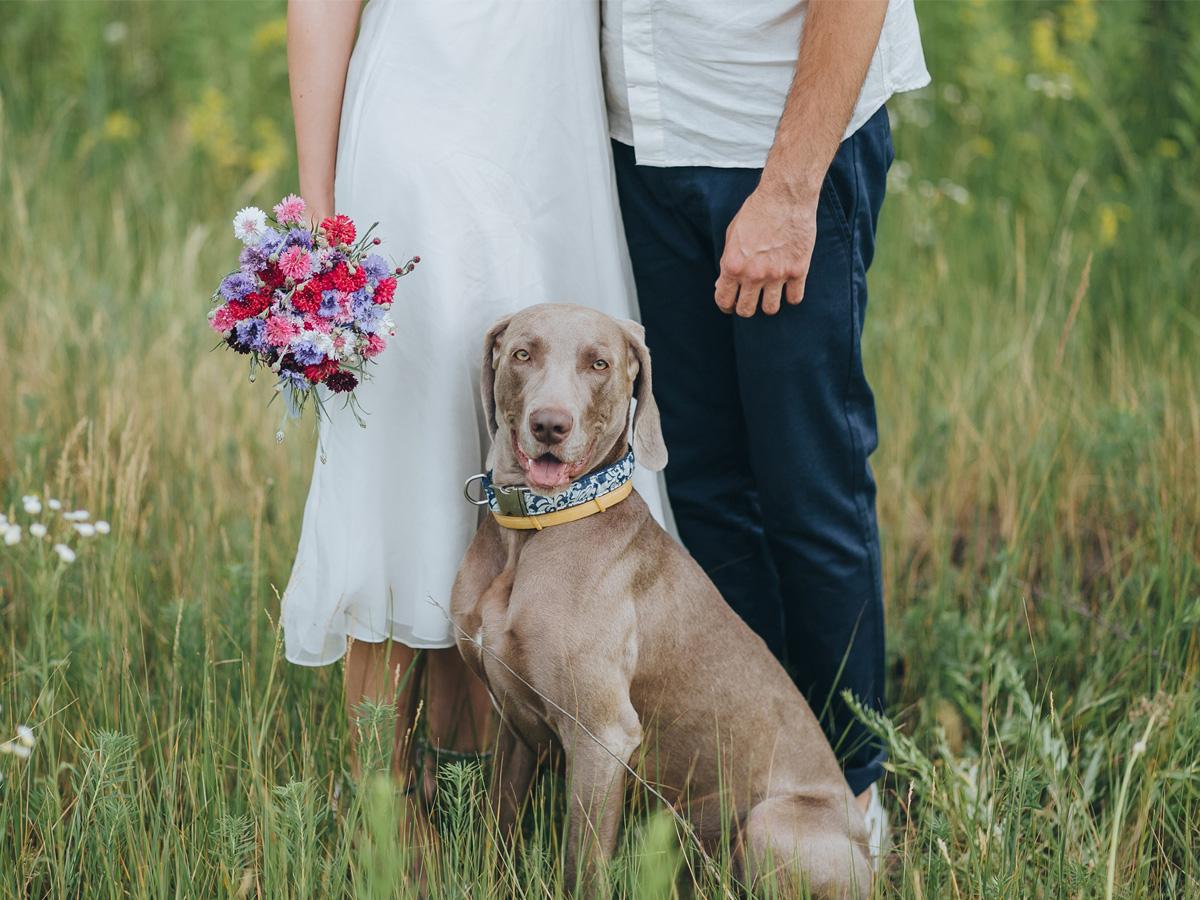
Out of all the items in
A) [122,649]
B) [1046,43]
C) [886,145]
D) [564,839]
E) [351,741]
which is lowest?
[564,839]

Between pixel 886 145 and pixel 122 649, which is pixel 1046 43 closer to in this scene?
pixel 886 145

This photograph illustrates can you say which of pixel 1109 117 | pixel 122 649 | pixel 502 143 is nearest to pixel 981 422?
pixel 1109 117

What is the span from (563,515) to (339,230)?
707 millimetres

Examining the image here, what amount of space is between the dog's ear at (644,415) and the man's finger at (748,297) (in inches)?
8.1

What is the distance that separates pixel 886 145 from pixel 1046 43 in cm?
328

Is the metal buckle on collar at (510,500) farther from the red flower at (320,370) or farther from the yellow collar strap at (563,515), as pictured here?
the red flower at (320,370)

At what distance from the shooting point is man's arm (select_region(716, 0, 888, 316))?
2393 millimetres

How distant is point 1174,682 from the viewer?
117 inches

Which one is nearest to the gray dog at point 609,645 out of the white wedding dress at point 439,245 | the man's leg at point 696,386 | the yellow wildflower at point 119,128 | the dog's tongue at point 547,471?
the dog's tongue at point 547,471

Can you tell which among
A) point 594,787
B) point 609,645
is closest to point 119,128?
point 609,645

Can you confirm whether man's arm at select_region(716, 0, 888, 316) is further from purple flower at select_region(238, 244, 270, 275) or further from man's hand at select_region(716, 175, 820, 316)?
purple flower at select_region(238, 244, 270, 275)

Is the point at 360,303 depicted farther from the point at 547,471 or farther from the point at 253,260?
the point at 547,471

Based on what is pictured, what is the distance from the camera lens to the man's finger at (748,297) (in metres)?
2.51

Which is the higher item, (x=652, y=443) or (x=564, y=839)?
(x=652, y=443)
